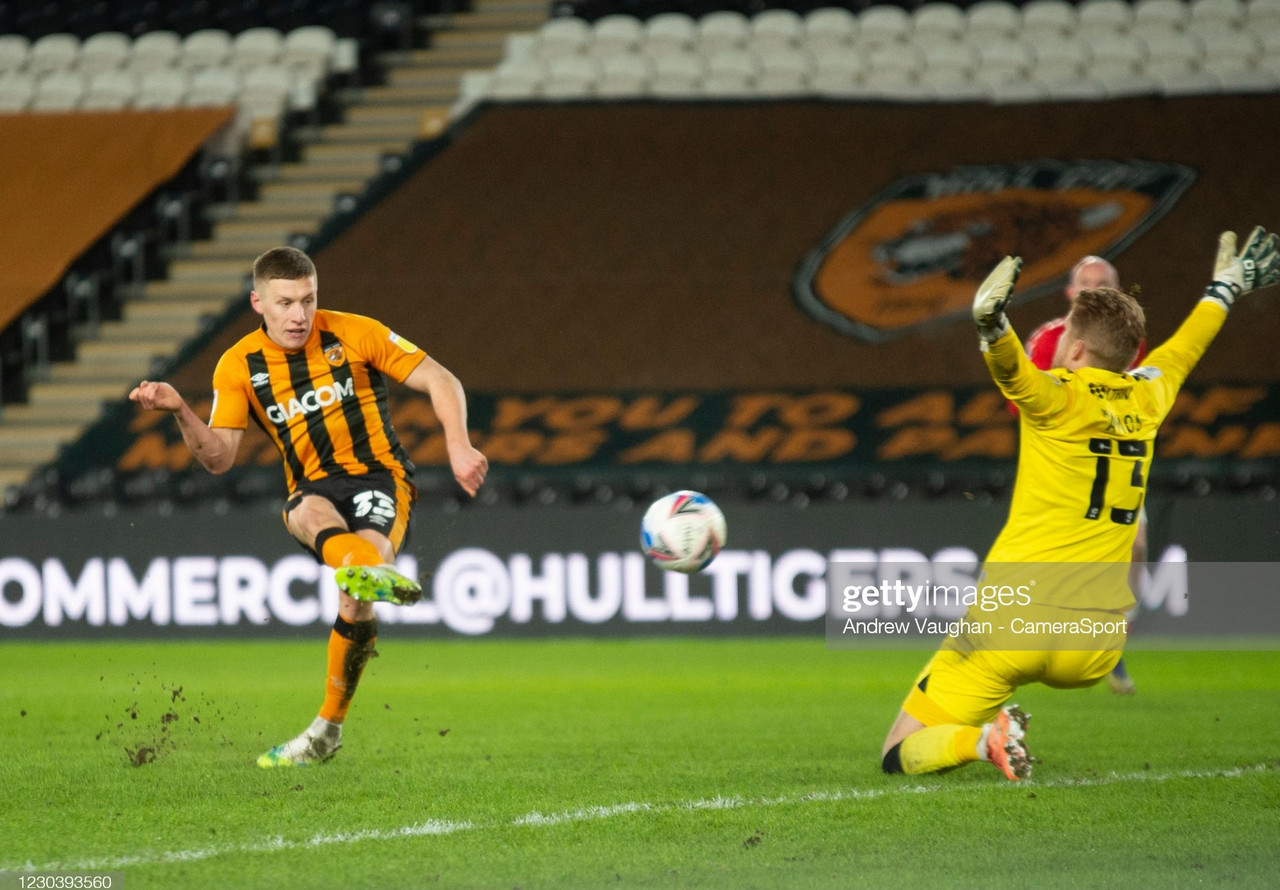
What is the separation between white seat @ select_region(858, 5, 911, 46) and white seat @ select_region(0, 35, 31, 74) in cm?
849

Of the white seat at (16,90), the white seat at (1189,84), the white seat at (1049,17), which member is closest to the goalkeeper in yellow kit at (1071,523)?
the white seat at (1189,84)

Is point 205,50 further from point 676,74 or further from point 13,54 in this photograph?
point 676,74

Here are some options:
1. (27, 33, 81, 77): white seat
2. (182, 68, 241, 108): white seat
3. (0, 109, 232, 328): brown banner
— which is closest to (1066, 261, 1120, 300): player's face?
(0, 109, 232, 328): brown banner

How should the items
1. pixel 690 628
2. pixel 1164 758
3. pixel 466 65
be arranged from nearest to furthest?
pixel 1164 758
pixel 690 628
pixel 466 65

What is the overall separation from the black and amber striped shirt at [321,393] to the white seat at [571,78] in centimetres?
915

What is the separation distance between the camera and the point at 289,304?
16.9 ft

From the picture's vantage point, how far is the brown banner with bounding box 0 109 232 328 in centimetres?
1359

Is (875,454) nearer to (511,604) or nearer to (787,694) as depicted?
(511,604)

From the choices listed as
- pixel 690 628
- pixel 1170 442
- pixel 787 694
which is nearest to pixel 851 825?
pixel 787 694

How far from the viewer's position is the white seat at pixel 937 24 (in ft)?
47.7

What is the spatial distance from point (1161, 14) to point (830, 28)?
9.80ft

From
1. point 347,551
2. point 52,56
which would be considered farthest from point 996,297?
point 52,56

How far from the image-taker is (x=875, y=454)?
444 inches

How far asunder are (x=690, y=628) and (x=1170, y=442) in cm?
378
